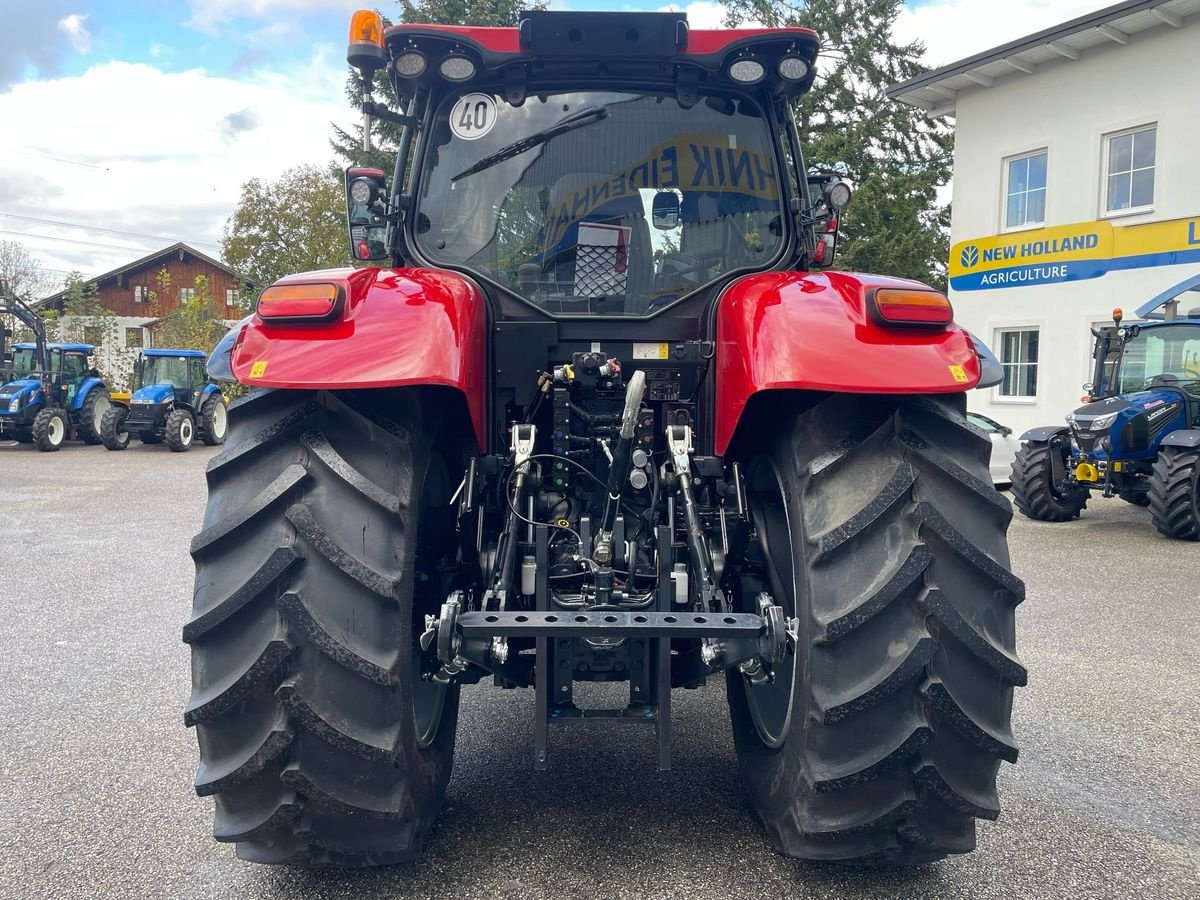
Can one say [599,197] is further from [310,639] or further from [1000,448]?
[1000,448]

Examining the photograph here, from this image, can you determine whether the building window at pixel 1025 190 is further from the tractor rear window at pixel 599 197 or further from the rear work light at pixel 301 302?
the rear work light at pixel 301 302

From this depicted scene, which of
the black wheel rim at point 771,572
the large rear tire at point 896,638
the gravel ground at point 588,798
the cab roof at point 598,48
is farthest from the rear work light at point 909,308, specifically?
the gravel ground at point 588,798

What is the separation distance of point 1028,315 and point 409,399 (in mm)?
16075

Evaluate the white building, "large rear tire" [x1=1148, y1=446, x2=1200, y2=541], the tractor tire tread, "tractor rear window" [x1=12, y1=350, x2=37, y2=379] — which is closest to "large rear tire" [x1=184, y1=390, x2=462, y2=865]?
"large rear tire" [x1=1148, y1=446, x2=1200, y2=541]

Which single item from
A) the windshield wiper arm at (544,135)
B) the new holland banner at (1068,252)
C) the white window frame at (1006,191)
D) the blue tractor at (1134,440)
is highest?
the white window frame at (1006,191)

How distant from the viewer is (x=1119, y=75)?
14625 millimetres

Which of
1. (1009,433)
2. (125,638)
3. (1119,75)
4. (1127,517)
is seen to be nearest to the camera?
(125,638)

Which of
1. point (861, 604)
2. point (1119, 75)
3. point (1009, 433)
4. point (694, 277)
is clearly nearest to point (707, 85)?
point (694, 277)

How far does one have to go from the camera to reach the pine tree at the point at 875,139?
2330cm

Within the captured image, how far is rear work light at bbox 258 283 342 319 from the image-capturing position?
2.31 meters

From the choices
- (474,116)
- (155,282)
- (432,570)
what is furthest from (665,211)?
(155,282)

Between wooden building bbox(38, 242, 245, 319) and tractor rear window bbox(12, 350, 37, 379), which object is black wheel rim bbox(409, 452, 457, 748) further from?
wooden building bbox(38, 242, 245, 319)

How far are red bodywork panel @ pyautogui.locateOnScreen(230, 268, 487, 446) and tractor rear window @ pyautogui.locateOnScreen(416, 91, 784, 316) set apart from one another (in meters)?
0.65

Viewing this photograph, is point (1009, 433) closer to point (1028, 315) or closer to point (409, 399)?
point (1028, 315)
